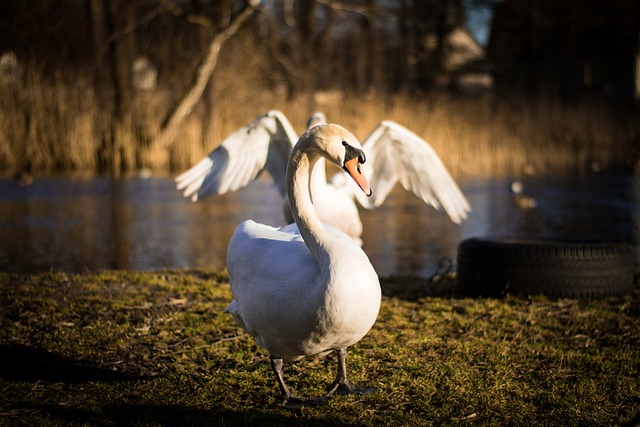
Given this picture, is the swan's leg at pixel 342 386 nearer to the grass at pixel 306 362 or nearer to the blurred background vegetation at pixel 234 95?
the grass at pixel 306 362

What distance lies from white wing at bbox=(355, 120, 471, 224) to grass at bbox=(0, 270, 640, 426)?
109 cm

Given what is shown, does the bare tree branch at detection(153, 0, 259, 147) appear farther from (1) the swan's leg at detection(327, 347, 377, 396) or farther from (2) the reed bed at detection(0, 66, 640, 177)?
(1) the swan's leg at detection(327, 347, 377, 396)

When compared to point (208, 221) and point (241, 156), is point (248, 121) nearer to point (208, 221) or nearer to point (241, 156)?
point (208, 221)

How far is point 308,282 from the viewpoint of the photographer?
136 inches

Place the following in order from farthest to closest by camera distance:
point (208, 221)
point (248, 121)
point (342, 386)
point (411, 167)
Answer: point (248, 121) < point (208, 221) < point (411, 167) < point (342, 386)

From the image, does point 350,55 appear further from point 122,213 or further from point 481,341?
point 481,341

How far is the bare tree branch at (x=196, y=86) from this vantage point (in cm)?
1384

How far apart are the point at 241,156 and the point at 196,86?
791 cm

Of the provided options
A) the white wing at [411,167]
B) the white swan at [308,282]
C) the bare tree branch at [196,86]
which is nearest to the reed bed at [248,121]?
the bare tree branch at [196,86]

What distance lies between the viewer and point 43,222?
10328mm

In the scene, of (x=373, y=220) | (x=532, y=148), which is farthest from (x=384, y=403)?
(x=532, y=148)

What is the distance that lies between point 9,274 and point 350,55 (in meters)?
42.6

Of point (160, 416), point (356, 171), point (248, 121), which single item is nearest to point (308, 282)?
point (356, 171)

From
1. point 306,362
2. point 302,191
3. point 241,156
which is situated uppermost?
point 241,156
